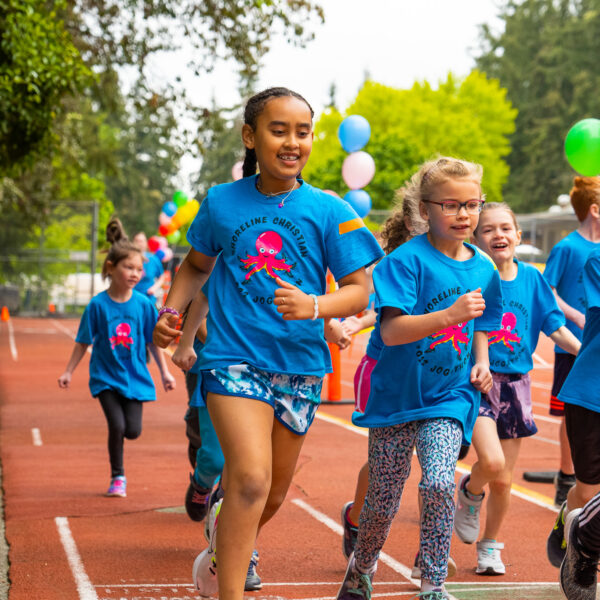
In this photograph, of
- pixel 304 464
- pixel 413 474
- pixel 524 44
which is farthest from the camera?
pixel 524 44

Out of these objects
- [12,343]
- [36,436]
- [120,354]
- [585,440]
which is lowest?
[12,343]

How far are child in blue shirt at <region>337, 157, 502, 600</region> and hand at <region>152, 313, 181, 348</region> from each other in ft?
2.71

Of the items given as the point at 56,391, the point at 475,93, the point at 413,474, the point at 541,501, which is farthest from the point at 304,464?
the point at 475,93

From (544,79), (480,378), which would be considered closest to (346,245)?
(480,378)

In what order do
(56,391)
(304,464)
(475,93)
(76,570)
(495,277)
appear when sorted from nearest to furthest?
(495,277) < (76,570) < (304,464) < (56,391) < (475,93)

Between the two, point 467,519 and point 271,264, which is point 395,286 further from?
point 467,519

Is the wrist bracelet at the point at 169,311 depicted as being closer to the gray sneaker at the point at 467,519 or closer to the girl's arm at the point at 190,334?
the girl's arm at the point at 190,334

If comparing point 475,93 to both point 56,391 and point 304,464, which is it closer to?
point 56,391

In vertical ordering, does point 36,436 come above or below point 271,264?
below

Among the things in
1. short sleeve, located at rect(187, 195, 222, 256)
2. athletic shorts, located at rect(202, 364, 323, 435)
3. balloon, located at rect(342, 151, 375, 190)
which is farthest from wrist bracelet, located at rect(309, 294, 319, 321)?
balloon, located at rect(342, 151, 375, 190)

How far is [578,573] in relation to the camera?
4.48 metres

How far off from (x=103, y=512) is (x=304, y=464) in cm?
257

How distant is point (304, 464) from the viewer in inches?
369

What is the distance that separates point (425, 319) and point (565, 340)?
2.03 m
